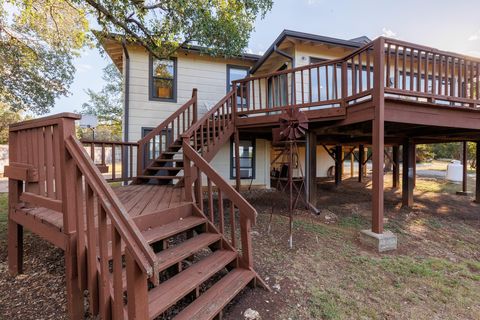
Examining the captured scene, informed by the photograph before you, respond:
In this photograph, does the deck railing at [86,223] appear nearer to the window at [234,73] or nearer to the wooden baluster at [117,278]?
the wooden baluster at [117,278]

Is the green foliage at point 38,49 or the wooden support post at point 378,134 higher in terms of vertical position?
the green foliage at point 38,49

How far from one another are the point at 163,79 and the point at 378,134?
21.8 ft

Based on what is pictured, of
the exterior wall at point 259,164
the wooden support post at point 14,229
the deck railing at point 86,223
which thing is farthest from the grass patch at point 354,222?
the wooden support post at point 14,229

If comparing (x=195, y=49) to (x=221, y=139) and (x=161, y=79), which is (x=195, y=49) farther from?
(x=221, y=139)

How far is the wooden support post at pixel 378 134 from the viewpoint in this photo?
3.69 metres

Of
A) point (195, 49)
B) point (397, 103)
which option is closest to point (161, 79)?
point (195, 49)

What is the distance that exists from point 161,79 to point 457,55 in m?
7.47

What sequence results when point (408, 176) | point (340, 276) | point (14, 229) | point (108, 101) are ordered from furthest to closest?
1. point (108, 101)
2. point (408, 176)
3. point (14, 229)
4. point (340, 276)

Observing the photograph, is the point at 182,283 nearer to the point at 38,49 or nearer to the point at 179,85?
the point at 179,85

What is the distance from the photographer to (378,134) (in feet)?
Result: 12.4

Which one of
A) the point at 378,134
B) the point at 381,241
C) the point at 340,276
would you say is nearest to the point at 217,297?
the point at 340,276

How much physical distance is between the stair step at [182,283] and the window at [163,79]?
641 cm

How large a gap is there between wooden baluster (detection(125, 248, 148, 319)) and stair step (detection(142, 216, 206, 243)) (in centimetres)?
85

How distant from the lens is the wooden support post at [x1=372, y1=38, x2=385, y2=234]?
3.69 metres
